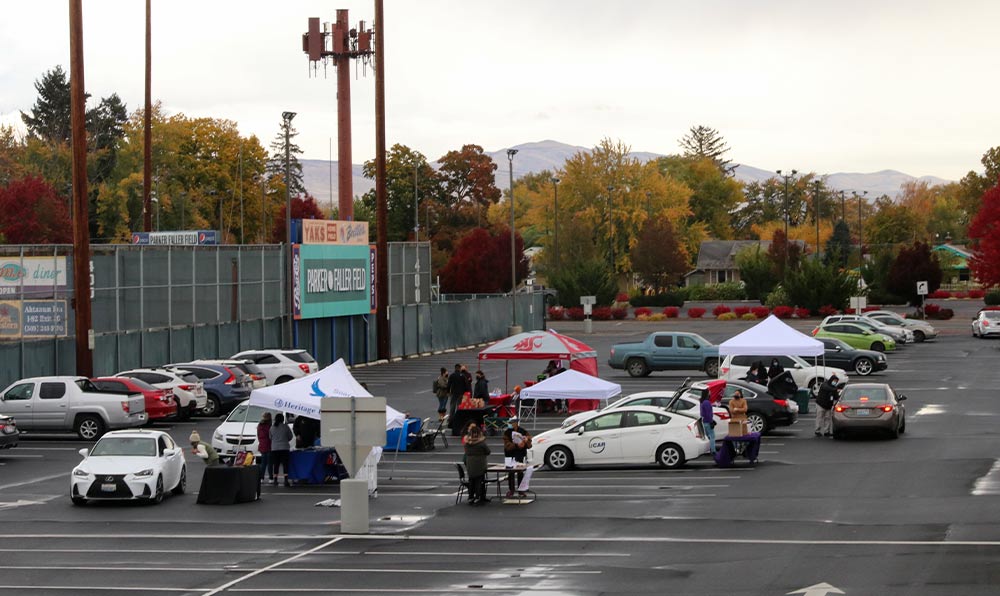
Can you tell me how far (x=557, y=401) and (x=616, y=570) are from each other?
2314 centimetres

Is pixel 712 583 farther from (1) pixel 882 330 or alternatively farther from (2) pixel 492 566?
(1) pixel 882 330

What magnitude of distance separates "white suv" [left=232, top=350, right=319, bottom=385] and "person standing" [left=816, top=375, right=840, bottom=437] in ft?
59.3

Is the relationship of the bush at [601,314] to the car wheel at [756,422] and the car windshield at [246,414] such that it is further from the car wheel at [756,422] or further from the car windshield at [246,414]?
the car windshield at [246,414]

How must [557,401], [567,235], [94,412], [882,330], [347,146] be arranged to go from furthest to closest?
1. [567,235]
2. [347,146]
3. [882,330]
4. [557,401]
5. [94,412]

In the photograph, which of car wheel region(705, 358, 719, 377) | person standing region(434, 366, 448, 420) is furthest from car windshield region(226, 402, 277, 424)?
car wheel region(705, 358, 719, 377)

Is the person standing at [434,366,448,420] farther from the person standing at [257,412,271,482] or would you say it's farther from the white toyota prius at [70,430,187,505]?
the white toyota prius at [70,430,187,505]

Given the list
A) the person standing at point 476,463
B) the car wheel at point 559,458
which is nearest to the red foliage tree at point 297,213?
the car wheel at point 559,458

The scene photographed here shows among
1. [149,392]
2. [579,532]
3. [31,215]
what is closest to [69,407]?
[149,392]

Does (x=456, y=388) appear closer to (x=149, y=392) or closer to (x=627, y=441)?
(x=149, y=392)

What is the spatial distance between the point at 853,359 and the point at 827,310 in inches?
1433

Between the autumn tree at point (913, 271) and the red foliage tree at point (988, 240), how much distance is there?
527 cm

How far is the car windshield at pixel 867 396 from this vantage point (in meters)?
31.8

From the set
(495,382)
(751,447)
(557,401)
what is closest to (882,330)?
(495,382)

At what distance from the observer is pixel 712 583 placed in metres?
16.2
